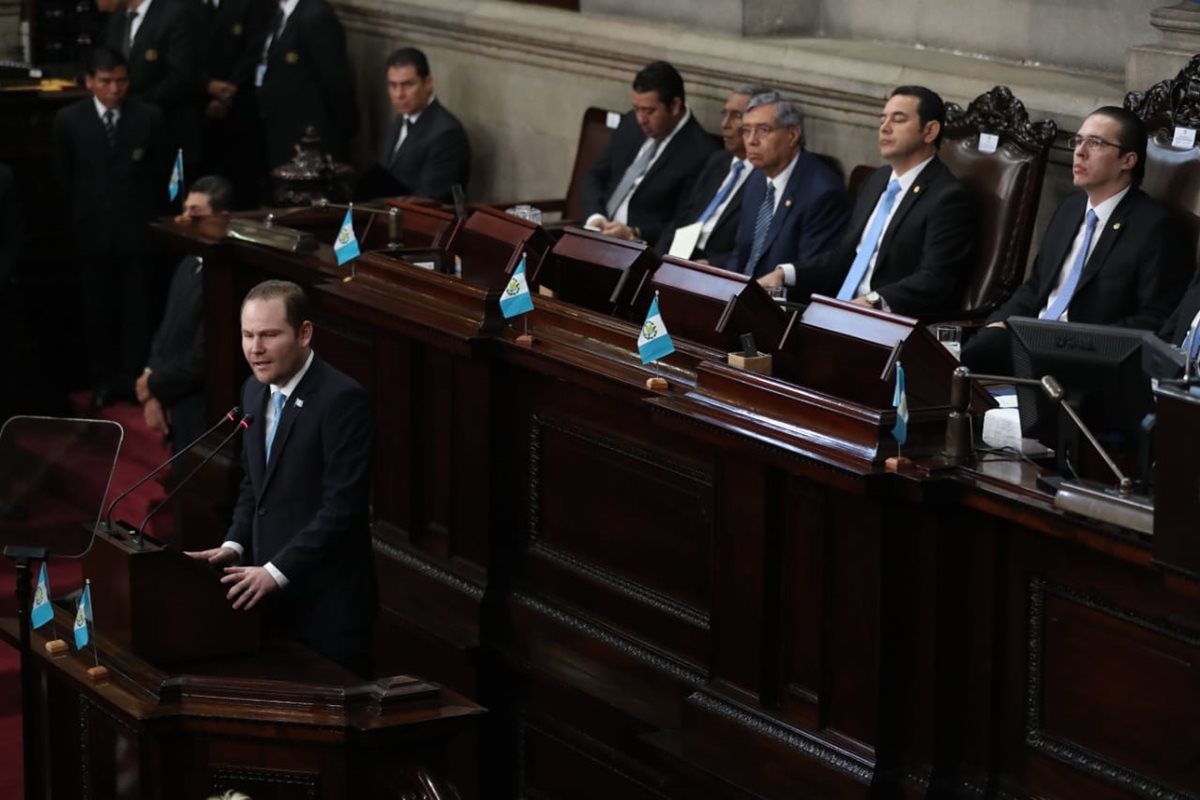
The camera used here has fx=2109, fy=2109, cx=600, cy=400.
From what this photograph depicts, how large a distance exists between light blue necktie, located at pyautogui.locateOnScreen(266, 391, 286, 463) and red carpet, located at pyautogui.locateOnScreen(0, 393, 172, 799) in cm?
37

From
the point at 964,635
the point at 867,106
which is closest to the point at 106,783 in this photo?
the point at 964,635

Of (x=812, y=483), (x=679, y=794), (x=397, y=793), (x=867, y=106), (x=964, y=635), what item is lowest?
(x=679, y=794)

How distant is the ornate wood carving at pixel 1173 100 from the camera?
5.24 metres

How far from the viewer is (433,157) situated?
25.7ft

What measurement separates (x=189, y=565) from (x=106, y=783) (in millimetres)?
440

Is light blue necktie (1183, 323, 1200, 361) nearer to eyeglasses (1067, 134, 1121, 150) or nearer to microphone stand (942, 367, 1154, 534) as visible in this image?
microphone stand (942, 367, 1154, 534)

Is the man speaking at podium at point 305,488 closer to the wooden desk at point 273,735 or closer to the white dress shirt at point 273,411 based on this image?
the white dress shirt at point 273,411

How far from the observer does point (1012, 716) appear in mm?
3824

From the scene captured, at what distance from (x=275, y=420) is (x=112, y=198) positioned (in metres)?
4.26

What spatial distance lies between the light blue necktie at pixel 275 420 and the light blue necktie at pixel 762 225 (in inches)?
81.8

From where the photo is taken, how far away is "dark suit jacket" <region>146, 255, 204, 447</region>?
6.67 meters

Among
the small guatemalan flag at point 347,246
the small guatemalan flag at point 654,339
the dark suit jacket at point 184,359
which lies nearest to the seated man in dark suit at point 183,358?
the dark suit jacket at point 184,359

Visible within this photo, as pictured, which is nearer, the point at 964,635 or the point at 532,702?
the point at 964,635

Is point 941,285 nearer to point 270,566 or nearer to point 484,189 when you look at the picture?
point 270,566
